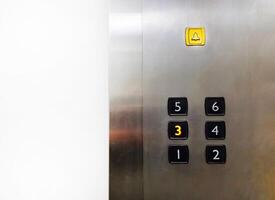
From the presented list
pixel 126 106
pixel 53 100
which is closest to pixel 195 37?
pixel 126 106

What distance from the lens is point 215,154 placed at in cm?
64

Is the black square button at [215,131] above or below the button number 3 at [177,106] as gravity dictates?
below

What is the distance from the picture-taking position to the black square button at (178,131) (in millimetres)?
636

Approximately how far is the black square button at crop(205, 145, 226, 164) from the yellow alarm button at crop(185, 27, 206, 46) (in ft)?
0.79

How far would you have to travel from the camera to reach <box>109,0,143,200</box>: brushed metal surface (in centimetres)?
65

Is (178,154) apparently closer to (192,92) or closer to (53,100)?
(192,92)

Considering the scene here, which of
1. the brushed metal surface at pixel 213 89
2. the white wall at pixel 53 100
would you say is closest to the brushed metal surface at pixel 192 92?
the brushed metal surface at pixel 213 89

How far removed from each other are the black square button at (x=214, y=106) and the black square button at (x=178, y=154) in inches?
3.9

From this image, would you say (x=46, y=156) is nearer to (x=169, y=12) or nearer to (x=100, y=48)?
(x=100, y=48)

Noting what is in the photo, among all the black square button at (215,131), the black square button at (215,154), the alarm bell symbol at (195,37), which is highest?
the alarm bell symbol at (195,37)

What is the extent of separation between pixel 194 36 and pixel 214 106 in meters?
0.17

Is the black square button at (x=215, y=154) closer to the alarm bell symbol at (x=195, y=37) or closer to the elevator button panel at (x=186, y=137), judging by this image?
the elevator button panel at (x=186, y=137)

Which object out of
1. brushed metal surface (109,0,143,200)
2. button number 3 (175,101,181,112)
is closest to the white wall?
brushed metal surface (109,0,143,200)

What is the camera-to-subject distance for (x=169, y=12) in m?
0.66
